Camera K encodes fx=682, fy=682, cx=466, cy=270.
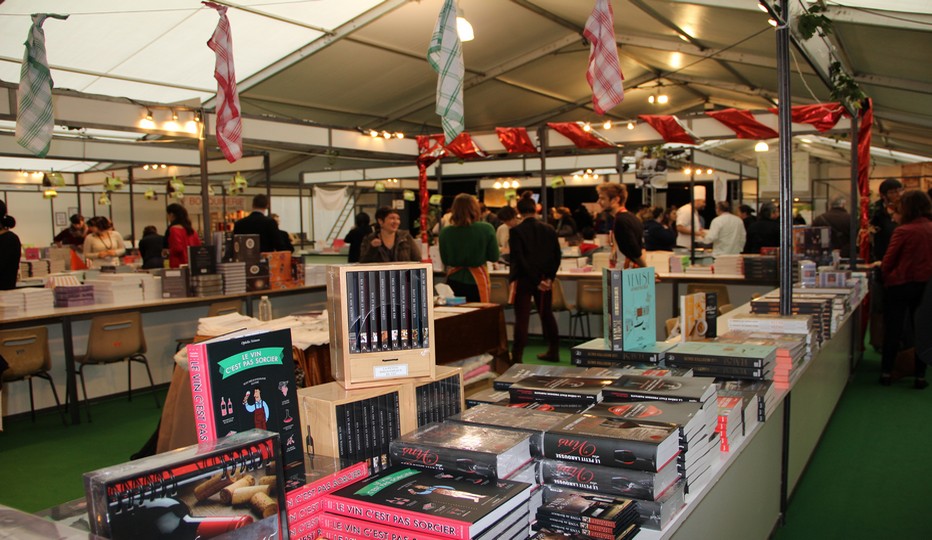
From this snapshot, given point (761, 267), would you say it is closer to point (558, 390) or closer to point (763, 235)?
point (763, 235)

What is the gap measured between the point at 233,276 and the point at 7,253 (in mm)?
1874

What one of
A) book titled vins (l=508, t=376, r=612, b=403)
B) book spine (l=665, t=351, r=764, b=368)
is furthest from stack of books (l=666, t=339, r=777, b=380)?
book titled vins (l=508, t=376, r=612, b=403)

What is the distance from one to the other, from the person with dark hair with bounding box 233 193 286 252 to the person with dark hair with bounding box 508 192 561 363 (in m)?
2.77

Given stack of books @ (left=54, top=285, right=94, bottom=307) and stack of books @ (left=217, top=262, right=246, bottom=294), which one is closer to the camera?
stack of books @ (left=54, top=285, right=94, bottom=307)

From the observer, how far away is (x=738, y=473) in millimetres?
2316

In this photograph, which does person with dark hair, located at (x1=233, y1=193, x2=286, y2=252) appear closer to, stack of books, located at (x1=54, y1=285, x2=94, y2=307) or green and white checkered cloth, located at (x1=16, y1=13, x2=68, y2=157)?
stack of books, located at (x1=54, y1=285, x2=94, y2=307)

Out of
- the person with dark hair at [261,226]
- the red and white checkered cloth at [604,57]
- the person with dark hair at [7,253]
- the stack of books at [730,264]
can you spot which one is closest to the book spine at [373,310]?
the red and white checkered cloth at [604,57]

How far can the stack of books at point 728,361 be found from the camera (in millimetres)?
2592

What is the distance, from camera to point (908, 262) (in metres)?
5.52

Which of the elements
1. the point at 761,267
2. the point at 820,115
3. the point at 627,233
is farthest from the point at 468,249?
the point at 820,115

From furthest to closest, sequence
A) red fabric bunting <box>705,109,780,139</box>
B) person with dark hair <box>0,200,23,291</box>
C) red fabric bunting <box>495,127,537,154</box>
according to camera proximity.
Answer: red fabric bunting <box>495,127,537,154</box> → red fabric bunting <box>705,109,780,139</box> → person with dark hair <box>0,200,23,291</box>

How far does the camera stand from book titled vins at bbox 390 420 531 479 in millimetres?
1454

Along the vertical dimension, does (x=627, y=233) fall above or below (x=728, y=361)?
above

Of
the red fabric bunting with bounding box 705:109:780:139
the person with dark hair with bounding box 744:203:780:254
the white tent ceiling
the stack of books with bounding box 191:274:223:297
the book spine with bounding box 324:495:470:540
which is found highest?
the white tent ceiling
